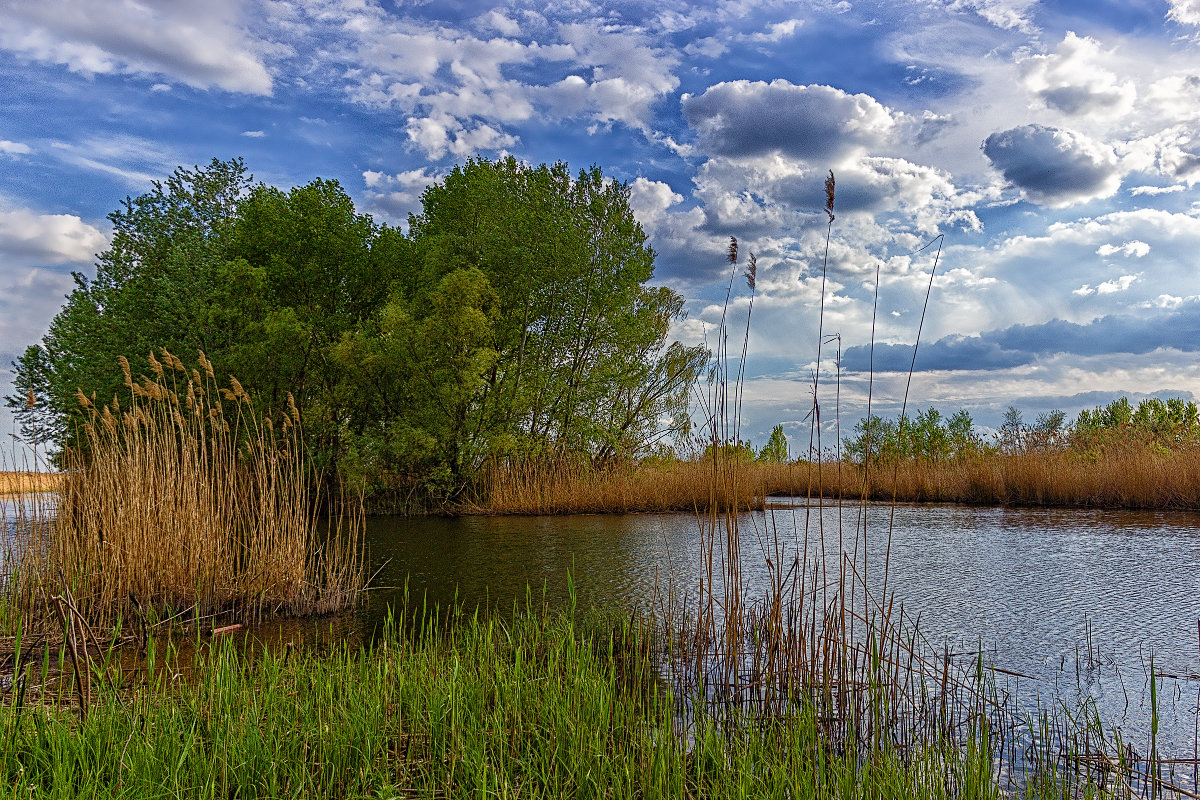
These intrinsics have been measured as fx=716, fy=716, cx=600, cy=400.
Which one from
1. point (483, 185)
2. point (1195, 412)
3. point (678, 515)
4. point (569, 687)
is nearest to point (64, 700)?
point (569, 687)

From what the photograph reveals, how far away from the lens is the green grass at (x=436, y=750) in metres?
2.49

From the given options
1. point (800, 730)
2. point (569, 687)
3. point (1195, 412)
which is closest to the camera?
point (800, 730)

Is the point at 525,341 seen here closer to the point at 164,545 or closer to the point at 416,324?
the point at 416,324

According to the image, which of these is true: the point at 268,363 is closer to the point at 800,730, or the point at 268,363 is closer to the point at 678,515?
the point at 678,515

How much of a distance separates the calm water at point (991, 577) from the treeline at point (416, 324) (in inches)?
176

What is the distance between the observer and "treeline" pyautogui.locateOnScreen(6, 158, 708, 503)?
1689 cm

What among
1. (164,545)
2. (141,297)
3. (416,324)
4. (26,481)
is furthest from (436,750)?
(141,297)

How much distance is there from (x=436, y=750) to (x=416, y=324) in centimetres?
1475

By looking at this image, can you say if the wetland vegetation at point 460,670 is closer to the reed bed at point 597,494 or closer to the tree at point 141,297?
the reed bed at point 597,494

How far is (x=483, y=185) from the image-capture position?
64.9 ft

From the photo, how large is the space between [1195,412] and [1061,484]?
10931 millimetres

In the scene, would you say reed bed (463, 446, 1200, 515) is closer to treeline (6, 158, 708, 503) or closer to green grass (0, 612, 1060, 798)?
treeline (6, 158, 708, 503)

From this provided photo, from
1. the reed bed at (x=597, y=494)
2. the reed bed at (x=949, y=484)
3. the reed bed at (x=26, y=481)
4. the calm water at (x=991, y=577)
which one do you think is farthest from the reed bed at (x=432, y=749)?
the reed bed at (x=597, y=494)

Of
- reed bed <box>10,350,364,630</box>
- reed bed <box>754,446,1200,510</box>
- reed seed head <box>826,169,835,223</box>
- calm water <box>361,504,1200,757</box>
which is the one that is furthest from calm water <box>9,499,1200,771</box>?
reed seed head <box>826,169,835,223</box>
